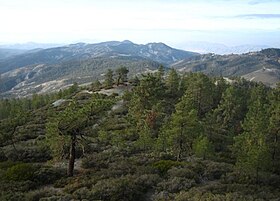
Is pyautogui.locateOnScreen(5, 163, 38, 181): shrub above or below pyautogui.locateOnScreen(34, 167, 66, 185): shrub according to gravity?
above

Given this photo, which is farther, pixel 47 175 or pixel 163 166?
pixel 163 166

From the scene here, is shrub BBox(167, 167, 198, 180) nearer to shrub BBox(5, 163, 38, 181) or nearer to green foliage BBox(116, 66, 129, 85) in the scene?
shrub BBox(5, 163, 38, 181)

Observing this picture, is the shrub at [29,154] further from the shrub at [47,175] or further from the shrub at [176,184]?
the shrub at [176,184]

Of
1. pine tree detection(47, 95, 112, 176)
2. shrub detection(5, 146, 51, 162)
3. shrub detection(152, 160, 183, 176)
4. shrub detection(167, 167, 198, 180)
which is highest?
pine tree detection(47, 95, 112, 176)

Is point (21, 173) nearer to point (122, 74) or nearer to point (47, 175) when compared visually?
point (47, 175)

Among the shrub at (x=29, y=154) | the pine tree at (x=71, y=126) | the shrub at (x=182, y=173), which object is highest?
the pine tree at (x=71, y=126)

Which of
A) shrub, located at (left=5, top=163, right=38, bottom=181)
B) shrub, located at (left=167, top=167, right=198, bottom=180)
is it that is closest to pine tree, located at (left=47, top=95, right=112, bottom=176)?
shrub, located at (left=5, top=163, right=38, bottom=181)

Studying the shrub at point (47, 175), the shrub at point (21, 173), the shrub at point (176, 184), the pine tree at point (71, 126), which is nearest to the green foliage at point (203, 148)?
the shrub at point (176, 184)

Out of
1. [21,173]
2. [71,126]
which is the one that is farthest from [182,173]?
[21,173]

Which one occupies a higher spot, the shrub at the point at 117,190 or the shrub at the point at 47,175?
the shrub at the point at 117,190

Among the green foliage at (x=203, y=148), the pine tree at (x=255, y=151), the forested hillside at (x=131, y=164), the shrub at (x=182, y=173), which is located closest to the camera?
the forested hillside at (x=131, y=164)

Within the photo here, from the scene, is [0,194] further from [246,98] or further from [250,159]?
[246,98]

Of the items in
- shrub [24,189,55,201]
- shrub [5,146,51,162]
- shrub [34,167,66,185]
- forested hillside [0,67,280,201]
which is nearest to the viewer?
shrub [24,189,55,201]

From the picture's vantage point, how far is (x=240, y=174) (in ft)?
91.7
